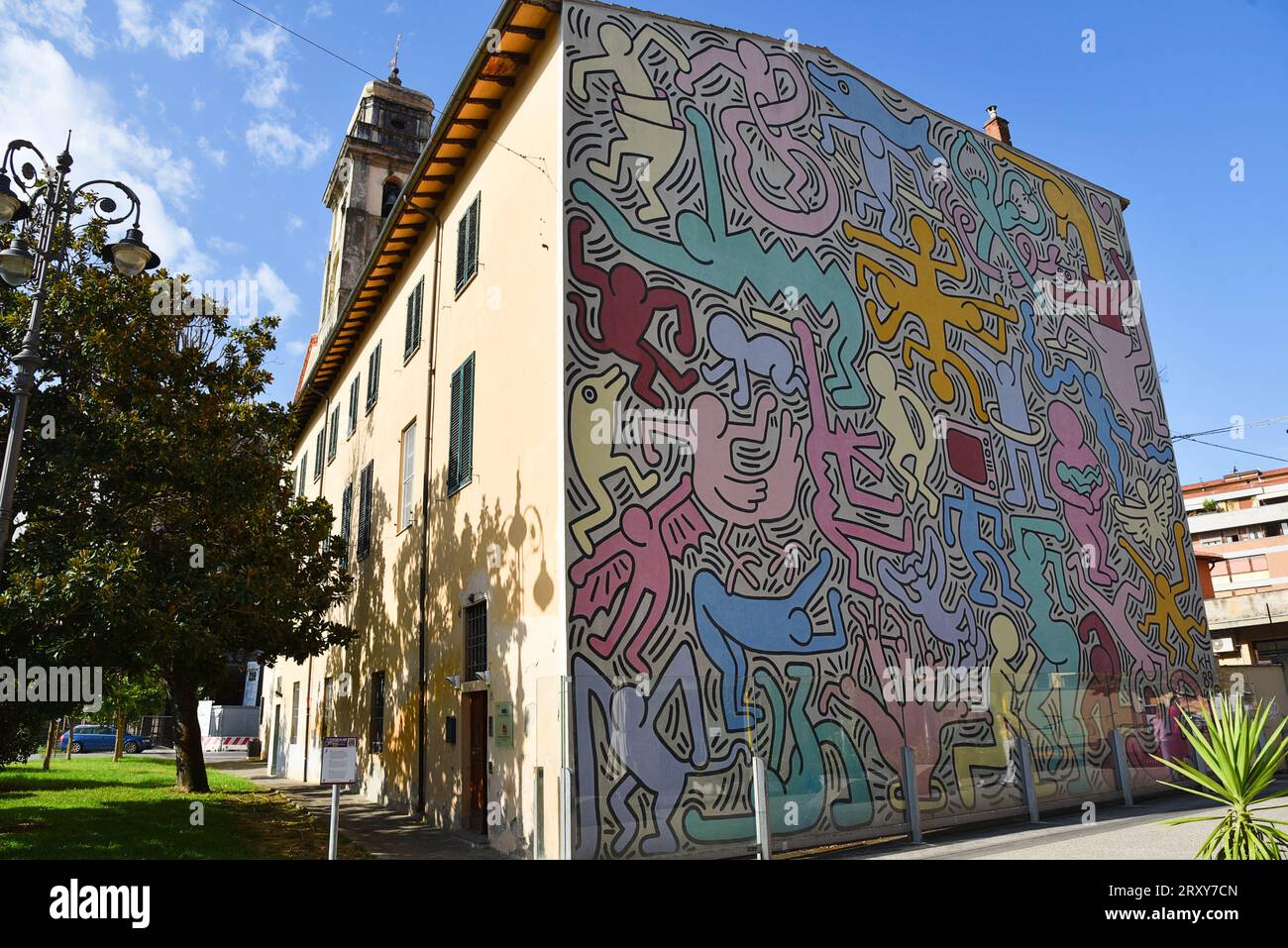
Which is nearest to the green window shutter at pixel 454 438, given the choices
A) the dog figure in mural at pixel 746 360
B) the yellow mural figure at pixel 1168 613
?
the dog figure in mural at pixel 746 360

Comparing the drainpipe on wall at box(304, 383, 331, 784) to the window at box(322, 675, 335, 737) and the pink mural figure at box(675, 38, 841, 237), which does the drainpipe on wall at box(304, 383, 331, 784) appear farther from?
the pink mural figure at box(675, 38, 841, 237)

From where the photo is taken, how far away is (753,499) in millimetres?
11703

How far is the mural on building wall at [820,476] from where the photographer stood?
10.5 meters

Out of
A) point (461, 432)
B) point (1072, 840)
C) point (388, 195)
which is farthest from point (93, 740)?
point (1072, 840)

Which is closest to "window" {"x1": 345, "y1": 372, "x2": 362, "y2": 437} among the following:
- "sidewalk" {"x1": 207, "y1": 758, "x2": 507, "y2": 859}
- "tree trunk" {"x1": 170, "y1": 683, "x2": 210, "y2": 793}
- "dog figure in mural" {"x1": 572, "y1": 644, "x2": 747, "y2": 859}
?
"tree trunk" {"x1": 170, "y1": 683, "x2": 210, "y2": 793}

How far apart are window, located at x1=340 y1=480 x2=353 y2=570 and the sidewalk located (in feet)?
17.3

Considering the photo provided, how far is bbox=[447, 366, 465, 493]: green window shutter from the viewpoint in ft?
47.0

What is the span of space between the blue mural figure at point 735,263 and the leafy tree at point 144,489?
25.0 ft

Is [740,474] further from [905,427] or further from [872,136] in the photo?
[872,136]

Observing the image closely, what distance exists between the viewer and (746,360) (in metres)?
12.3

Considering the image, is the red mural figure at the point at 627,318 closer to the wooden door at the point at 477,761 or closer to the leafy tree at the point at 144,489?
the wooden door at the point at 477,761
